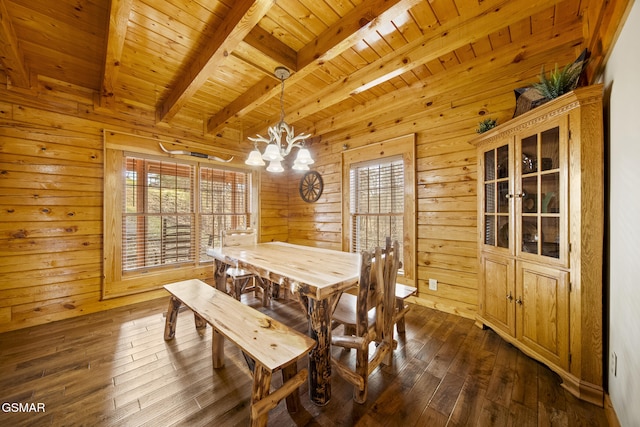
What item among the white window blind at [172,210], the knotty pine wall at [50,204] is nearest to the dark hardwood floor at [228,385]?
the knotty pine wall at [50,204]

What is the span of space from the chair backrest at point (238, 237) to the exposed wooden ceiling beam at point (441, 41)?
207cm

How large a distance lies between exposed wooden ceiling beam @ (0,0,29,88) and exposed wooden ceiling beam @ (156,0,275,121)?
116cm

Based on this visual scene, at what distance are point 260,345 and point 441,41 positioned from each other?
2.61 m

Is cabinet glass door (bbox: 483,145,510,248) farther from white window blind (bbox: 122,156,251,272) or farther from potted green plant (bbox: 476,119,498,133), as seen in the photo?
white window blind (bbox: 122,156,251,272)

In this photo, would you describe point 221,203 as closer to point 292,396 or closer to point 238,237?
point 238,237

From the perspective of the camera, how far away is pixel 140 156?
3283mm

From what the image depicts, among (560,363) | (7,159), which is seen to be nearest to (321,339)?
(560,363)

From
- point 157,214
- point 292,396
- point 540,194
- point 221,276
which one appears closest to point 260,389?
point 292,396

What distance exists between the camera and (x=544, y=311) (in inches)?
70.6

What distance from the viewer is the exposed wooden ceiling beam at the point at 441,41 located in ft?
5.44

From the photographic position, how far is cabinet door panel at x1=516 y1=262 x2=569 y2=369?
166cm

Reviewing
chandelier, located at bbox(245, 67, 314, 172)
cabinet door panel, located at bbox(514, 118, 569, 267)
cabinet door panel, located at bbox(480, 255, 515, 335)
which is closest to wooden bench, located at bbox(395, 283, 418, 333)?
cabinet door panel, located at bbox(480, 255, 515, 335)

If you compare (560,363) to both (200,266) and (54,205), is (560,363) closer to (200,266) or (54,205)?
(200,266)

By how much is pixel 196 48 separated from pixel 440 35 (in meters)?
2.14
